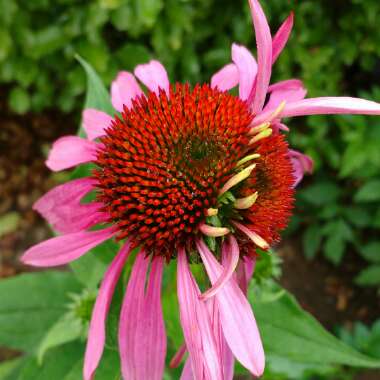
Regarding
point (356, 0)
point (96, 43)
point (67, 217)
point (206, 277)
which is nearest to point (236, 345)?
point (206, 277)

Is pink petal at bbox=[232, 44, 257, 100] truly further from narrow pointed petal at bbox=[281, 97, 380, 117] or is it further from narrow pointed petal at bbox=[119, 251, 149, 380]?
narrow pointed petal at bbox=[119, 251, 149, 380]

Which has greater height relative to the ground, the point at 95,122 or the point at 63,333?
the point at 95,122

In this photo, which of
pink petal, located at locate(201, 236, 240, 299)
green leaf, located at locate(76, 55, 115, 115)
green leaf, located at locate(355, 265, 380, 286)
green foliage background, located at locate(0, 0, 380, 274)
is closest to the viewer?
pink petal, located at locate(201, 236, 240, 299)

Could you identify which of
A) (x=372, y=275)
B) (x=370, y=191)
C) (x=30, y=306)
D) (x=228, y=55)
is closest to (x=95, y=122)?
(x=30, y=306)

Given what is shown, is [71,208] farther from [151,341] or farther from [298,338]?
[298,338]

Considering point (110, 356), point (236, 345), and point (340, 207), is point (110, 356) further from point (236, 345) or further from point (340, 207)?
point (340, 207)

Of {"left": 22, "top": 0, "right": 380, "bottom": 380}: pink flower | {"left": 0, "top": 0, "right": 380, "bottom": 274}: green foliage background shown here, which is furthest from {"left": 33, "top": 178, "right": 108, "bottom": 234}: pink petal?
{"left": 0, "top": 0, "right": 380, "bottom": 274}: green foliage background
